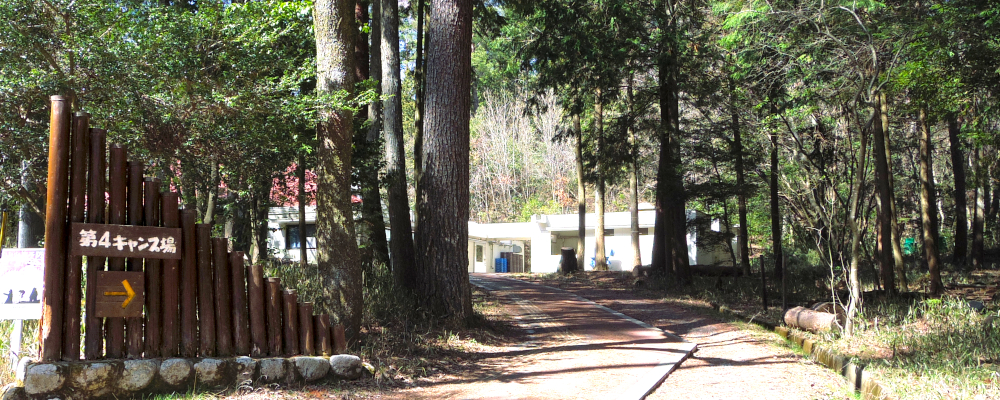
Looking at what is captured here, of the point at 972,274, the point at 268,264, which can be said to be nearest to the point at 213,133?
the point at 268,264

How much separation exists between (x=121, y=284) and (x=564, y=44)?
13.4 metres

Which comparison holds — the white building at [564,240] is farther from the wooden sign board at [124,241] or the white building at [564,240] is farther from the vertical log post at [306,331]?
the wooden sign board at [124,241]

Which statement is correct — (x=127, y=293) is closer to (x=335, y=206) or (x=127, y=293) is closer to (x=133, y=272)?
(x=133, y=272)

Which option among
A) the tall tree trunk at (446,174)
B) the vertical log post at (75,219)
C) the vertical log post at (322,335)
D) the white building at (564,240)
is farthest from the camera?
the white building at (564,240)

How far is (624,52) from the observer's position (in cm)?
1698

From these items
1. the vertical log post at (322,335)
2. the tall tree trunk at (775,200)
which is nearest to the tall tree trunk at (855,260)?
Answer: the tall tree trunk at (775,200)

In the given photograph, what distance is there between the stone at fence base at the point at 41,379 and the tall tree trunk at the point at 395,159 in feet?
17.4

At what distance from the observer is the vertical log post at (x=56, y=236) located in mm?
5266

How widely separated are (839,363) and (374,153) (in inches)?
290

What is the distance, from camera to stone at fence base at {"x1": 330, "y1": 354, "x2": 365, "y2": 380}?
6375 mm

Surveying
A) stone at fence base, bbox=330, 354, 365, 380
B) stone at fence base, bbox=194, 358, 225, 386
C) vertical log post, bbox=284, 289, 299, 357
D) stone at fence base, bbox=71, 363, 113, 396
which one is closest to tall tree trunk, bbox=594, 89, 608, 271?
stone at fence base, bbox=330, 354, 365, 380

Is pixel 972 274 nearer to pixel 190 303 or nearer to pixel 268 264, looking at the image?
pixel 268 264

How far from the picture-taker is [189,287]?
5926 mm

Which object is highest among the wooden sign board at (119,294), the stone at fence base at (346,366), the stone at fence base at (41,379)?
the wooden sign board at (119,294)
